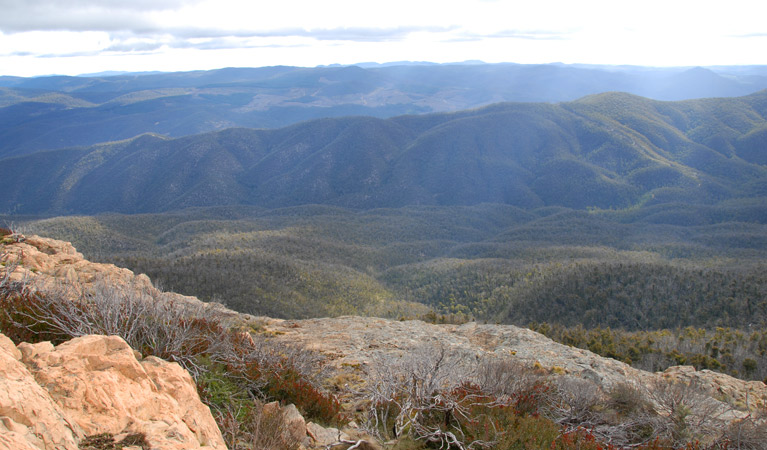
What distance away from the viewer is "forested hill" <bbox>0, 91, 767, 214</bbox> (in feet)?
400

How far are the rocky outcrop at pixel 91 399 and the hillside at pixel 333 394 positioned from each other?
0.06 ft

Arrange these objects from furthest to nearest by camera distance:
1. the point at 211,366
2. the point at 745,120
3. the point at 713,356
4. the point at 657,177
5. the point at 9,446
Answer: the point at 745,120, the point at 657,177, the point at 713,356, the point at 211,366, the point at 9,446

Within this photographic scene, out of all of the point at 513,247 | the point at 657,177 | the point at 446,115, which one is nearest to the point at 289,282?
the point at 513,247

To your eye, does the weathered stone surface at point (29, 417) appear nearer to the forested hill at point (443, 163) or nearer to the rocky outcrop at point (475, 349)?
the rocky outcrop at point (475, 349)

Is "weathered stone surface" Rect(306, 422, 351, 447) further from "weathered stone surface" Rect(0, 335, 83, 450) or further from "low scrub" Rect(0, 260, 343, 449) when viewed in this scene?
"weathered stone surface" Rect(0, 335, 83, 450)

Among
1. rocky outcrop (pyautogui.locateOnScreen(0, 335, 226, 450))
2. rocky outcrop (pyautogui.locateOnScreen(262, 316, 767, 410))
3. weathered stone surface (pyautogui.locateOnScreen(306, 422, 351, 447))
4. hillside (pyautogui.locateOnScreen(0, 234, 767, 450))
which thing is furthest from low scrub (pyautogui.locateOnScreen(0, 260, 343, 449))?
rocky outcrop (pyautogui.locateOnScreen(262, 316, 767, 410))

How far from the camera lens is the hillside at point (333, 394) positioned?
5.02m

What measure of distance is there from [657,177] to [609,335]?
113255mm

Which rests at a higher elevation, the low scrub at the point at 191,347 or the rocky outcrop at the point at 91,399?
the rocky outcrop at the point at 91,399

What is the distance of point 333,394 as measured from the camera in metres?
9.38

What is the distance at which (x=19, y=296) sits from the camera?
9180 mm

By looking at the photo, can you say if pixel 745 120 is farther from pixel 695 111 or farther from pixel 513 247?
pixel 513 247

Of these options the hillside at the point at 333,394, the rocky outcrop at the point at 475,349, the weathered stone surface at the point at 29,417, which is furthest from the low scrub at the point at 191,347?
the weathered stone surface at the point at 29,417

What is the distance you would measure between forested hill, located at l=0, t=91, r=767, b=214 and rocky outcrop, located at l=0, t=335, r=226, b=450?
390 ft
